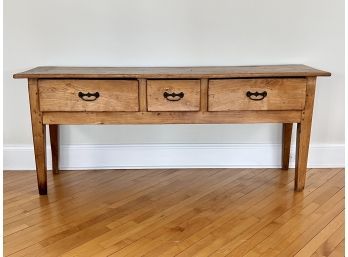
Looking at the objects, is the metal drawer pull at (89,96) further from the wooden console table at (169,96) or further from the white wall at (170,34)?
the white wall at (170,34)

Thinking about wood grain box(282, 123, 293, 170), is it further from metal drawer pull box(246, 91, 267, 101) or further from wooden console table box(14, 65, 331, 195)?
metal drawer pull box(246, 91, 267, 101)

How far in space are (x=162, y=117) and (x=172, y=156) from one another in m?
0.58

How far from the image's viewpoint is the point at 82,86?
6.22 feet

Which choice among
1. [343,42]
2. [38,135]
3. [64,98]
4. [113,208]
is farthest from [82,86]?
[343,42]

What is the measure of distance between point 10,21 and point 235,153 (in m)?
1.63

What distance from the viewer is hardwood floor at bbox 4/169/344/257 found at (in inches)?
61.2

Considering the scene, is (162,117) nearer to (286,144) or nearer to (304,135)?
(304,135)

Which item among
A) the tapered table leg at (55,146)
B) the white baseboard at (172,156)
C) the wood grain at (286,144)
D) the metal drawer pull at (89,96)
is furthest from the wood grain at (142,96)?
the wood grain at (286,144)

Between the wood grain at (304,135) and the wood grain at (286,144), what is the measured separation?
0.99 feet

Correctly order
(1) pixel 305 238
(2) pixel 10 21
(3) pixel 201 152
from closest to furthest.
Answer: (1) pixel 305 238 < (2) pixel 10 21 < (3) pixel 201 152

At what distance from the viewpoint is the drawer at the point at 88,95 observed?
1.89 metres

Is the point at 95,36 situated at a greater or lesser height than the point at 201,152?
greater

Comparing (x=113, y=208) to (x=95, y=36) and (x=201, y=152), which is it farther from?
(x=95, y=36)

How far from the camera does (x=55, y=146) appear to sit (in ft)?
7.75
